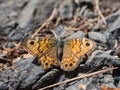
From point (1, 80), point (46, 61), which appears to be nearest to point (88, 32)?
point (46, 61)

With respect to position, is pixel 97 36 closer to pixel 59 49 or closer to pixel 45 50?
pixel 59 49

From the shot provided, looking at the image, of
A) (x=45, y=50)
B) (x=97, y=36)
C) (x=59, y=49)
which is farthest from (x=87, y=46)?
(x=97, y=36)

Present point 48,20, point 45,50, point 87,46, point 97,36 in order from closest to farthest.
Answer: point 87,46
point 45,50
point 97,36
point 48,20

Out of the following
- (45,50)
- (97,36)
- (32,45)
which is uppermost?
(32,45)

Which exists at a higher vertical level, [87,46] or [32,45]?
[32,45]

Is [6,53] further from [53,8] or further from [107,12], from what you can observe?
[107,12]

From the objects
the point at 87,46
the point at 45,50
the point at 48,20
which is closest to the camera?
the point at 87,46

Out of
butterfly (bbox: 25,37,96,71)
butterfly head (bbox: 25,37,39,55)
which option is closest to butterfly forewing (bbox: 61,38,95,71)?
butterfly (bbox: 25,37,96,71)

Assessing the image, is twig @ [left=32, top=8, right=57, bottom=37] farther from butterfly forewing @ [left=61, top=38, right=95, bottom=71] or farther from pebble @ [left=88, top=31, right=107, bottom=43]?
butterfly forewing @ [left=61, top=38, right=95, bottom=71]

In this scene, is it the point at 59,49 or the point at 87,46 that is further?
the point at 59,49

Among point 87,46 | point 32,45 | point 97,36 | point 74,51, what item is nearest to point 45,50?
point 32,45
